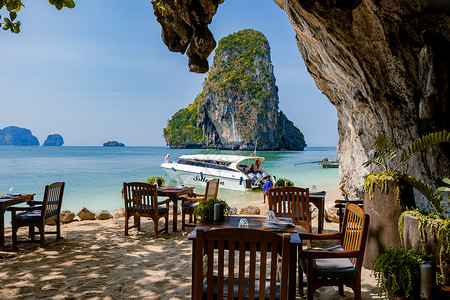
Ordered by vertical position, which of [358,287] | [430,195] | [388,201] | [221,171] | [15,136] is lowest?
[221,171]

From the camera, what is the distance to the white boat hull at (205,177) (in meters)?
18.7

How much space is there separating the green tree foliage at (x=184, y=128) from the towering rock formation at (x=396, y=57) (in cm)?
8466

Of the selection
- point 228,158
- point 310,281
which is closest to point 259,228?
point 310,281

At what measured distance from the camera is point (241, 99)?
76188 millimetres

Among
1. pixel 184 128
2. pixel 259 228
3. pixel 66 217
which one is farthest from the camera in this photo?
pixel 184 128

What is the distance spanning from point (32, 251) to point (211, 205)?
327cm

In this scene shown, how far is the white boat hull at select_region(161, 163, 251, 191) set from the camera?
61.3ft

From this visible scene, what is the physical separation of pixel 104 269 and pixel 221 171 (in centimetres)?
1562

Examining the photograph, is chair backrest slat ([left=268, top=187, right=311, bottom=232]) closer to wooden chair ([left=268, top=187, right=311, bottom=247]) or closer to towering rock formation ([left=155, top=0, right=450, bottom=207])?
wooden chair ([left=268, top=187, right=311, bottom=247])

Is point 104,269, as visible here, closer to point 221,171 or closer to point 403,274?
point 403,274

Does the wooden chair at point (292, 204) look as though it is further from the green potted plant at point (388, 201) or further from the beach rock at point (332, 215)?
the beach rock at point (332, 215)

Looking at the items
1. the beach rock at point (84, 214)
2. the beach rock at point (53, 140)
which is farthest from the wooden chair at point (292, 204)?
the beach rock at point (53, 140)

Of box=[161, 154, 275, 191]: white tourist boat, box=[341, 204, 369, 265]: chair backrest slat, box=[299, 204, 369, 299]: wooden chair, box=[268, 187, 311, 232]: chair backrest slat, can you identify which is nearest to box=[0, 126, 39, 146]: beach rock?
box=[161, 154, 275, 191]: white tourist boat

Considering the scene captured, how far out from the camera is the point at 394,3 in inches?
188
